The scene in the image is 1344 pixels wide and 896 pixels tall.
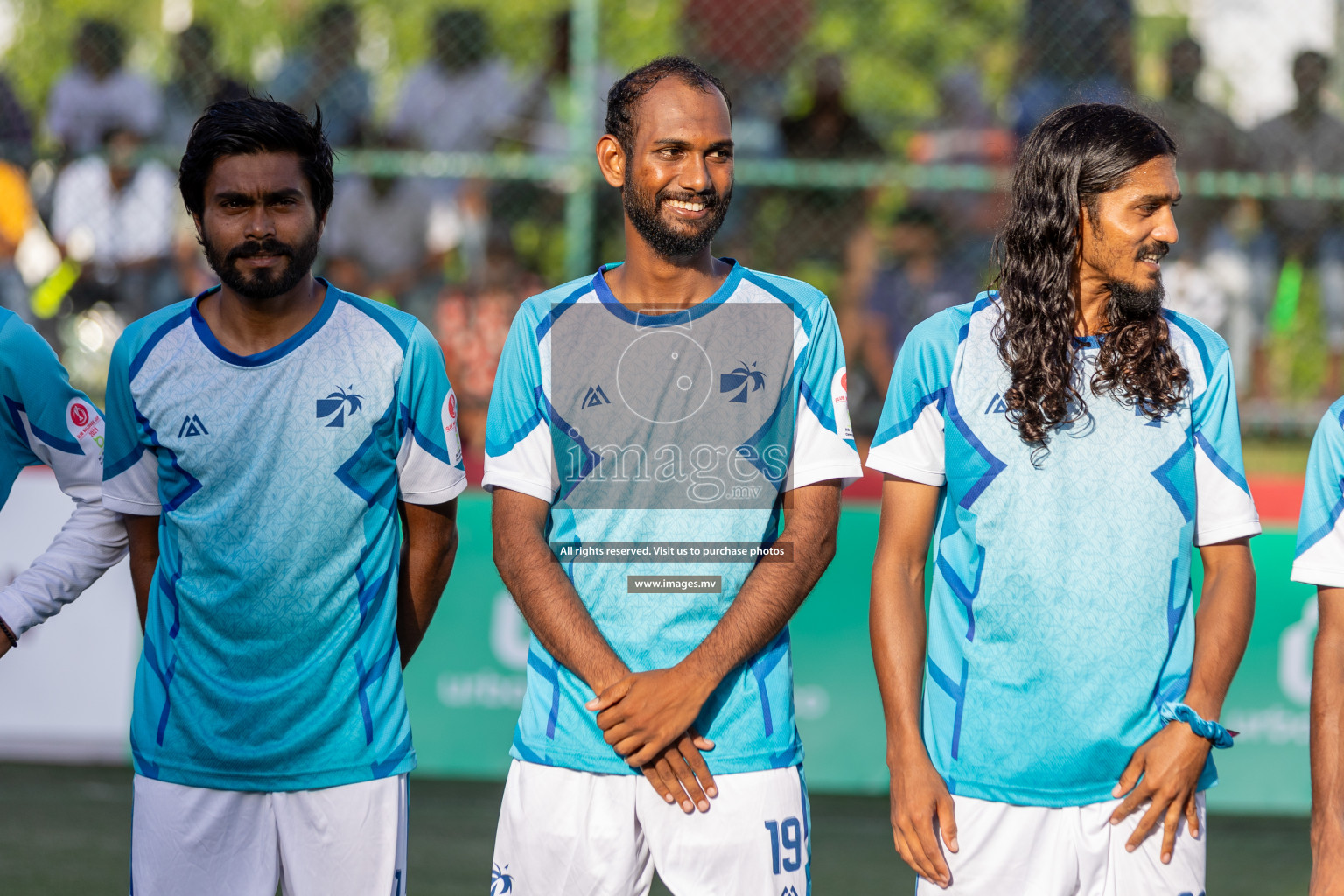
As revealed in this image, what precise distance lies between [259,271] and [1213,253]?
18.8 ft

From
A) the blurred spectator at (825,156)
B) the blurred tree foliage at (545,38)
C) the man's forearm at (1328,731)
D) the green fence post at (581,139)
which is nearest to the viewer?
the man's forearm at (1328,731)

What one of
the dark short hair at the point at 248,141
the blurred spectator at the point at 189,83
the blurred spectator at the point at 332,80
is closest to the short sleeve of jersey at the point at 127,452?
the dark short hair at the point at 248,141

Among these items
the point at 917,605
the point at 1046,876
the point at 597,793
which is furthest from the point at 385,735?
the point at 1046,876

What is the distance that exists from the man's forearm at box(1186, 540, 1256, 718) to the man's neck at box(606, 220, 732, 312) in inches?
46.9

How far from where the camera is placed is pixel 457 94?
771 centimetres

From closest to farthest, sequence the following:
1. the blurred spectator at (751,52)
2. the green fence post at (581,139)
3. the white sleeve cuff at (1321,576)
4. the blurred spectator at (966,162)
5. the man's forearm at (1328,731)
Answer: the man's forearm at (1328,731) → the white sleeve cuff at (1321,576) → the green fence post at (581,139) → the blurred spectator at (966,162) → the blurred spectator at (751,52)

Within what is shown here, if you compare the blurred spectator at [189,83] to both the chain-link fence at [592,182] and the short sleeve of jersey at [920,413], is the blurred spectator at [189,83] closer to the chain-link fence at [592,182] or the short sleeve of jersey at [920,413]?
the chain-link fence at [592,182]

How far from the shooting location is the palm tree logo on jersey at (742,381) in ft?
9.79

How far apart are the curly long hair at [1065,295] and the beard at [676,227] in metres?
0.63

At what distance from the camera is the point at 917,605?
286 centimetres

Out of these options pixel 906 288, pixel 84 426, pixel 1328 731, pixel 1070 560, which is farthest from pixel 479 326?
pixel 1328 731

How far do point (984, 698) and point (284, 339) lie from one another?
168 cm

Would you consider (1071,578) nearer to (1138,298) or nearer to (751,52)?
(1138,298)

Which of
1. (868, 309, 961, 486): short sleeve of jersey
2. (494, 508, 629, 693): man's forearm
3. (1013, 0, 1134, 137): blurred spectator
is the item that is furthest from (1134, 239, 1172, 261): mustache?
(1013, 0, 1134, 137): blurred spectator
